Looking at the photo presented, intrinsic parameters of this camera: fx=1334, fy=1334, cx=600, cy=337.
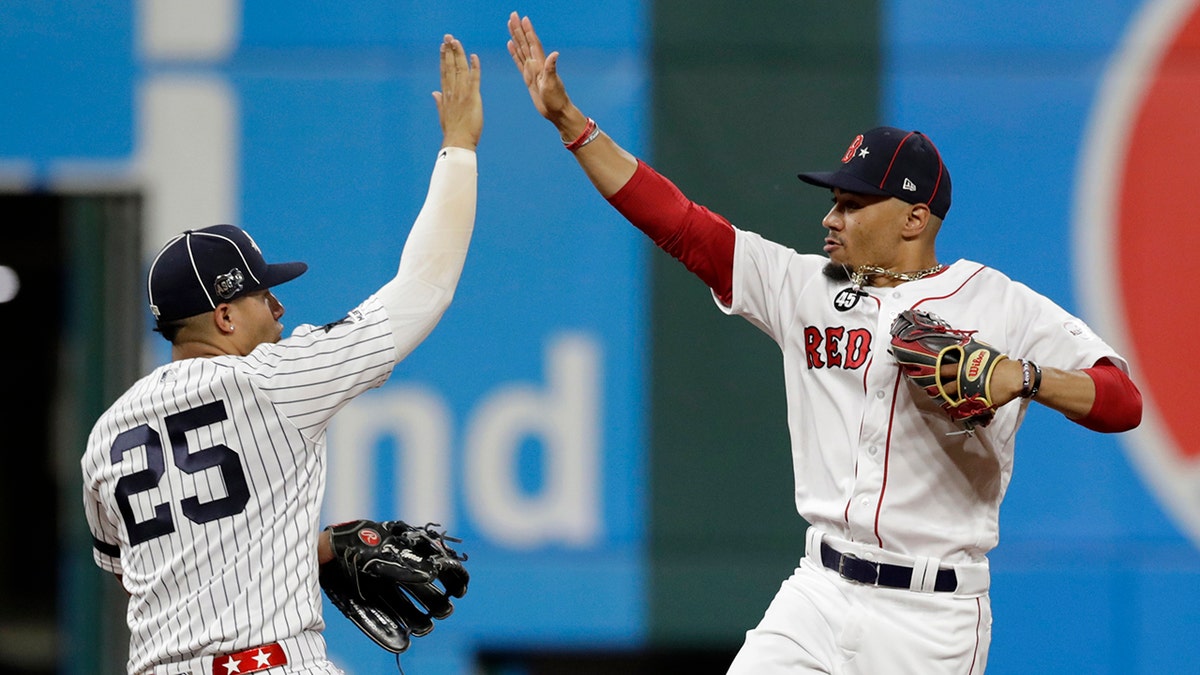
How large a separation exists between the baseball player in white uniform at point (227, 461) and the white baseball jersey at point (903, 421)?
1.03 meters

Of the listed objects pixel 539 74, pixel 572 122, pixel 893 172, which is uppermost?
pixel 539 74

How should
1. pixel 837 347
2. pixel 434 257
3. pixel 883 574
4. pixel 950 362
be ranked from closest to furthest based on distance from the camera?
pixel 950 362
pixel 434 257
pixel 883 574
pixel 837 347

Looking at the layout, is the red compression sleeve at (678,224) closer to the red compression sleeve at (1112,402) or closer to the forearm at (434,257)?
the forearm at (434,257)

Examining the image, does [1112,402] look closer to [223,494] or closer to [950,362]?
[950,362]

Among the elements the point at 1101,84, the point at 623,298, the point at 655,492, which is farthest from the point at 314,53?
the point at 1101,84

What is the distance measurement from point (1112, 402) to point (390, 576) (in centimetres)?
172

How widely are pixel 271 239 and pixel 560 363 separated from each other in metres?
1.32

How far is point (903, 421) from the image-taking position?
325 centimetres

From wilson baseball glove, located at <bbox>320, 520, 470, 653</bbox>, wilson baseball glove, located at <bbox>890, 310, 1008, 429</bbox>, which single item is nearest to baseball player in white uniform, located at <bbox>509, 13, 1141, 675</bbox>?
Answer: wilson baseball glove, located at <bbox>890, 310, 1008, 429</bbox>

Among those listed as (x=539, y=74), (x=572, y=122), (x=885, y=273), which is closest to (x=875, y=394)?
(x=885, y=273)

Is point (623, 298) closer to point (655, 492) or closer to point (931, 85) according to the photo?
point (655, 492)

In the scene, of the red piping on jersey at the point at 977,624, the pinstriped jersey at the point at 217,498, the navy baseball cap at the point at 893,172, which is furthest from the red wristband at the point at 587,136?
the red piping on jersey at the point at 977,624

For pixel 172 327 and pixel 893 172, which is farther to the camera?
pixel 893 172

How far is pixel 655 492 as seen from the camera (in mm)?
5625
